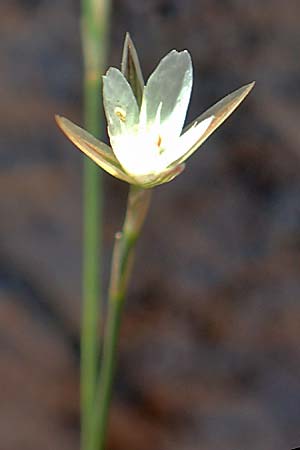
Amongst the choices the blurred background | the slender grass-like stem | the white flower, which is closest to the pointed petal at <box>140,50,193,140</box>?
the white flower

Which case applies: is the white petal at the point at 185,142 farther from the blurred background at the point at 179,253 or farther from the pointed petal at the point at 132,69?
the blurred background at the point at 179,253

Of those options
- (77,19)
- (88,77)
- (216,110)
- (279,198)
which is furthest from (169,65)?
(77,19)

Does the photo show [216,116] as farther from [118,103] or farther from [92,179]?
[92,179]

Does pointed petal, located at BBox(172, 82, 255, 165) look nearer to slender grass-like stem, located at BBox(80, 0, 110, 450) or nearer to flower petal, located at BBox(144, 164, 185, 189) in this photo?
flower petal, located at BBox(144, 164, 185, 189)

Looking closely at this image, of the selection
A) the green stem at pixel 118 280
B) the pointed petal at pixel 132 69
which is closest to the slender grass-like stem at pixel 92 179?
the green stem at pixel 118 280

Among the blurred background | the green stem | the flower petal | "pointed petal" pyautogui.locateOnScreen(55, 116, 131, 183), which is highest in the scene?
"pointed petal" pyautogui.locateOnScreen(55, 116, 131, 183)

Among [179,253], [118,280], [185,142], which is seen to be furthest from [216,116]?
[179,253]

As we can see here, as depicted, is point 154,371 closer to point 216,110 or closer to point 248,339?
point 248,339

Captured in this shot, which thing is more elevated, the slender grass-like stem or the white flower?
the white flower
